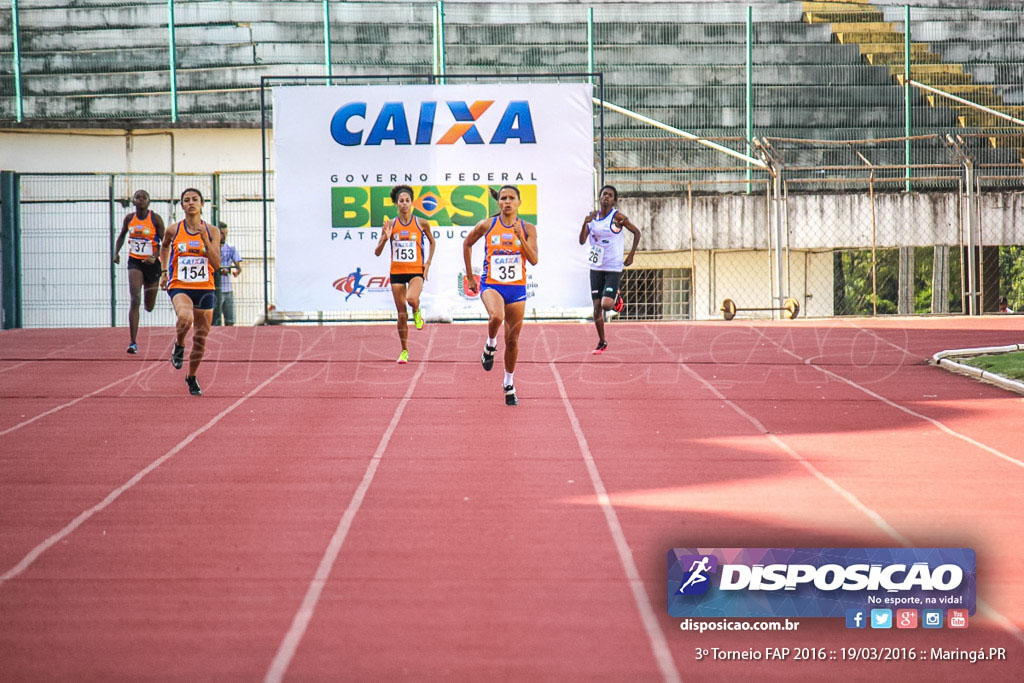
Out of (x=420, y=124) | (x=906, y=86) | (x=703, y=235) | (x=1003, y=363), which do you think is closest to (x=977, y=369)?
(x=1003, y=363)

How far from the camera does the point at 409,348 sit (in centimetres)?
1599

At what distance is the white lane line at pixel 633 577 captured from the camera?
15.8ft

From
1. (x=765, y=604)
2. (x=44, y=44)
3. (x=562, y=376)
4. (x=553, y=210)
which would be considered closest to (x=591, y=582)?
(x=765, y=604)

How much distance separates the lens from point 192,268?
1173cm

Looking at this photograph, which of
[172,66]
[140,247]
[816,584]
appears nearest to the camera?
[816,584]

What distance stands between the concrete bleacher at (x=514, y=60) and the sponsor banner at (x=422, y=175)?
7493 mm

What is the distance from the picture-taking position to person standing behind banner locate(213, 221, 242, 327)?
20797 millimetres

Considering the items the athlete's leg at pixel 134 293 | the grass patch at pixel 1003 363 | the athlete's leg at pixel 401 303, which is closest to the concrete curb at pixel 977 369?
the grass patch at pixel 1003 363

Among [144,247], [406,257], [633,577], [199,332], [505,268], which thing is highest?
[144,247]

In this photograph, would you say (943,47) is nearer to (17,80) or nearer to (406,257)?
(406,257)

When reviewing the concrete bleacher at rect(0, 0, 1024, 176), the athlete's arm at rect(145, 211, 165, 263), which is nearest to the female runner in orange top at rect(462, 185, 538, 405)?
the athlete's arm at rect(145, 211, 165, 263)

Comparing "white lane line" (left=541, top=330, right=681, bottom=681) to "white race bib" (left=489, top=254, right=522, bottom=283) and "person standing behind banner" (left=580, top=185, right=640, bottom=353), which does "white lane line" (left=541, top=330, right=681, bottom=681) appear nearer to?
"white race bib" (left=489, top=254, right=522, bottom=283)

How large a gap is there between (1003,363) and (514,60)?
15406 millimetres

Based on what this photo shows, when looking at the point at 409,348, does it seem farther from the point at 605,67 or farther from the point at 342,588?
the point at 605,67
